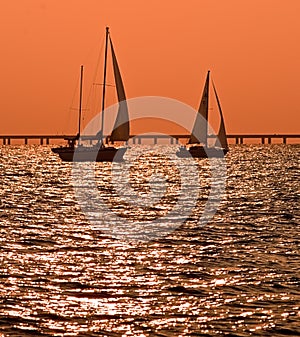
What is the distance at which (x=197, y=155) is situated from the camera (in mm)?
171500

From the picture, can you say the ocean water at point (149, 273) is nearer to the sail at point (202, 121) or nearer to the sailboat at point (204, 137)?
the sail at point (202, 121)

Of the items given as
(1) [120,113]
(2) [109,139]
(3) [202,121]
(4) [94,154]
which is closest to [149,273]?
(1) [120,113]

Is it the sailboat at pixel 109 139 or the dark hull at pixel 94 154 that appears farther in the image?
the dark hull at pixel 94 154

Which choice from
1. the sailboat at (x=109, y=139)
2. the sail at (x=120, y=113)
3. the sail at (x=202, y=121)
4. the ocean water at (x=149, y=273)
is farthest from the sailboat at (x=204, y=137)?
the ocean water at (x=149, y=273)

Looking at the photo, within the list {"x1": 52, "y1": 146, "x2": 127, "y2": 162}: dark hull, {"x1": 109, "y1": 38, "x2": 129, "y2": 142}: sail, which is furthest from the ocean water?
{"x1": 52, "y1": 146, "x2": 127, "y2": 162}: dark hull

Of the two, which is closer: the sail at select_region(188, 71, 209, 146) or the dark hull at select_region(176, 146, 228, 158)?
the sail at select_region(188, 71, 209, 146)

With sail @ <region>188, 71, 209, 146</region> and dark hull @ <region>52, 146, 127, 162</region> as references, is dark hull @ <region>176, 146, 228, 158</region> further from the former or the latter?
dark hull @ <region>52, 146, 127, 162</region>

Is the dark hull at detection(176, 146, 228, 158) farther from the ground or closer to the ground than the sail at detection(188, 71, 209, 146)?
closer to the ground

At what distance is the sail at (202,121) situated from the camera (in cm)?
15100

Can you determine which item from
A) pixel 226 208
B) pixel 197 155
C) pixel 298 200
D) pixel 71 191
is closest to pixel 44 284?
pixel 226 208

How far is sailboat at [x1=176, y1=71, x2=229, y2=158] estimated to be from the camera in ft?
497

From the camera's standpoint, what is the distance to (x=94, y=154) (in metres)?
131

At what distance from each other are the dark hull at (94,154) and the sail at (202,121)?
20483 millimetres

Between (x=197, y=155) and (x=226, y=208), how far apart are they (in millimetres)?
98324
